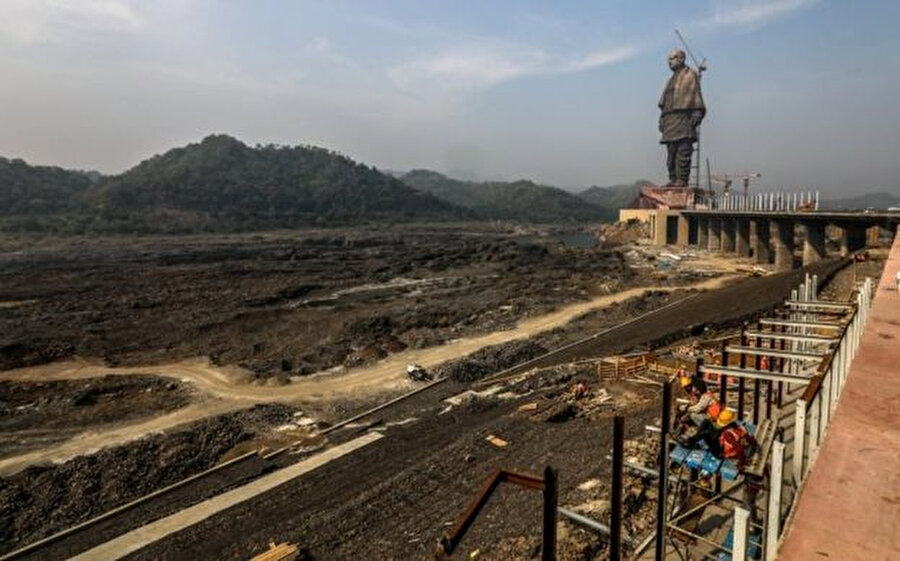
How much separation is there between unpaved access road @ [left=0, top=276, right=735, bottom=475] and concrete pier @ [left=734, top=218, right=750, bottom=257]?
5069 centimetres

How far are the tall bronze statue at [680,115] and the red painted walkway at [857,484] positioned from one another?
107160 mm

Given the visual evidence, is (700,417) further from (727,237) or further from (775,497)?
(727,237)

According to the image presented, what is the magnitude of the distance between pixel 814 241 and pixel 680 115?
184ft

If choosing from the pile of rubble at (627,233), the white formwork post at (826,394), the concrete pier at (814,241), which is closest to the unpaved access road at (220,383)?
the white formwork post at (826,394)

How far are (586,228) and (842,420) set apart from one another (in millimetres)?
180646

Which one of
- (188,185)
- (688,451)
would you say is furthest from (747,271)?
(188,185)

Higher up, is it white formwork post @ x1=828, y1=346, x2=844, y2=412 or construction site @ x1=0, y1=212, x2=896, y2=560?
white formwork post @ x1=828, y1=346, x2=844, y2=412

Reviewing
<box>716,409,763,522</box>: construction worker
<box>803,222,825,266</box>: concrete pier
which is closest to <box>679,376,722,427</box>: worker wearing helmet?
<box>716,409,763,522</box>: construction worker

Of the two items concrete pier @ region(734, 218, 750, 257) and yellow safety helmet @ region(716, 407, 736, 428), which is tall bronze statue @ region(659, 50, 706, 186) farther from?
yellow safety helmet @ region(716, 407, 736, 428)

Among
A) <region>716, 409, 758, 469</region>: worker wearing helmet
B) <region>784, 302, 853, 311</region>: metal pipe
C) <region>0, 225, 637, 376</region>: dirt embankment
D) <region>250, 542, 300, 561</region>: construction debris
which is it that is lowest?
<region>250, 542, 300, 561</region>: construction debris

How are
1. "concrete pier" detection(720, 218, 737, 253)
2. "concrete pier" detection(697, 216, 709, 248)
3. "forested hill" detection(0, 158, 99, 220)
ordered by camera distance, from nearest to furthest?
"concrete pier" detection(720, 218, 737, 253), "concrete pier" detection(697, 216, 709, 248), "forested hill" detection(0, 158, 99, 220)

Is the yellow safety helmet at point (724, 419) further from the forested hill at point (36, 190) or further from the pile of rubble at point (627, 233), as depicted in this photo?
the forested hill at point (36, 190)

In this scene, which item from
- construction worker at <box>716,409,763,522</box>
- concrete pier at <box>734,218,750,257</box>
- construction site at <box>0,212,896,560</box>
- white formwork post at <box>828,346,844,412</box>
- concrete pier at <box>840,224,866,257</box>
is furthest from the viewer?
concrete pier at <box>734,218,750,257</box>

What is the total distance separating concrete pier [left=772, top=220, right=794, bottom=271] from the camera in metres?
60.2
